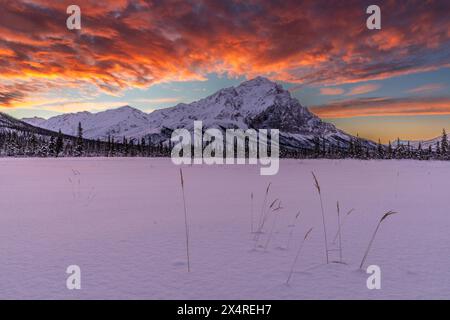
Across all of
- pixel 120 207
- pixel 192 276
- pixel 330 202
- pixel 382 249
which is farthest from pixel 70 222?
pixel 330 202

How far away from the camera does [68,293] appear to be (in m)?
3.47

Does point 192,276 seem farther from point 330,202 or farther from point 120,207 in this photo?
point 330,202

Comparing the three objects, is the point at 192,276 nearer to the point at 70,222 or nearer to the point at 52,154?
the point at 70,222

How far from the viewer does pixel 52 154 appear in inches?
3482

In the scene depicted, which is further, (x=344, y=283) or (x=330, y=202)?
(x=330, y=202)

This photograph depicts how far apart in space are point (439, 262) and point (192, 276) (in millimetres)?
3445

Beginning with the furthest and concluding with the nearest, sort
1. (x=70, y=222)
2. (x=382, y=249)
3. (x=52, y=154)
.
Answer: (x=52, y=154) → (x=70, y=222) → (x=382, y=249)

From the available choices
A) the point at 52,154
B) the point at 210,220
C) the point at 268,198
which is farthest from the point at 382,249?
the point at 52,154

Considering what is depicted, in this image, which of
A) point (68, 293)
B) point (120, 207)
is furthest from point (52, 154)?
point (68, 293)

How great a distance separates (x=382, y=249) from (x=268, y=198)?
19.7 feet

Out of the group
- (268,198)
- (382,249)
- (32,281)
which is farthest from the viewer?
(268,198)

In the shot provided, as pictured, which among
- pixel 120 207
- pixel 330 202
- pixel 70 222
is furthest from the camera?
pixel 330 202

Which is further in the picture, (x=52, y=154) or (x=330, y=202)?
(x=52, y=154)

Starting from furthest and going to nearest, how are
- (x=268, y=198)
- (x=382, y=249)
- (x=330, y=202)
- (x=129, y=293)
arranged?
(x=268, y=198) < (x=330, y=202) < (x=382, y=249) < (x=129, y=293)
